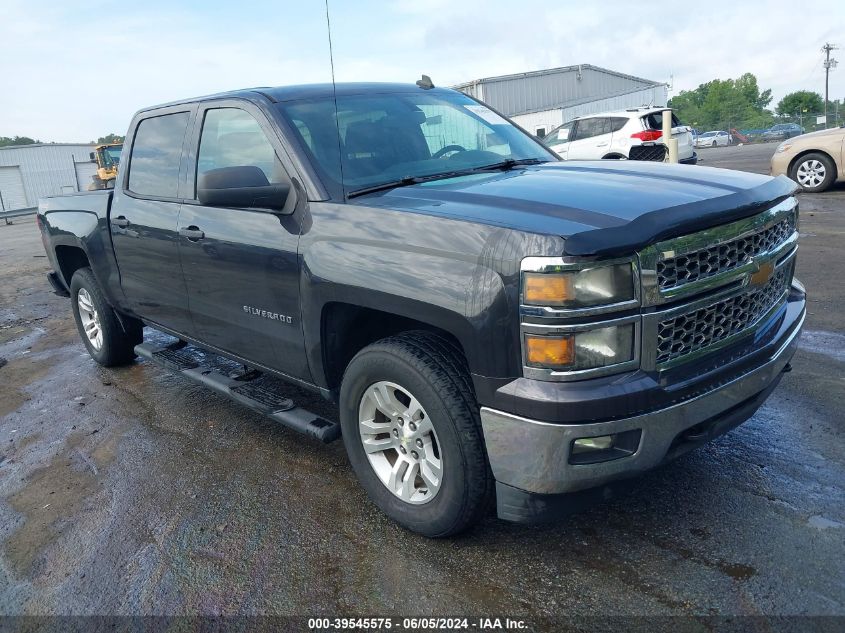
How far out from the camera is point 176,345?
17.5 ft

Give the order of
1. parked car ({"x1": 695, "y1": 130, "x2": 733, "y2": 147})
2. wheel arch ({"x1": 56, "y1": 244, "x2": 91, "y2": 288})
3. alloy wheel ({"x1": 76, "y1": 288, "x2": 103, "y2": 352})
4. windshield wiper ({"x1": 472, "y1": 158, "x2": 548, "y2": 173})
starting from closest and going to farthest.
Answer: windshield wiper ({"x1": 472, "y1": 158, "x2": 548, "y2": 173}) < alloy wheel ({"x1": 76, "y1": 288, "x2": 103, "y2": 352}) < wheel arch ({"x1": 56, "y1": 244, "x2": 91, "y2": 288}) < parked car ({"x1": 695, "y1": 130, "x2": 733, "y2": 147})

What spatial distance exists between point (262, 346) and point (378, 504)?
3.54ft

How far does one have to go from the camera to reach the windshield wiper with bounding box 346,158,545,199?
320 centimetres

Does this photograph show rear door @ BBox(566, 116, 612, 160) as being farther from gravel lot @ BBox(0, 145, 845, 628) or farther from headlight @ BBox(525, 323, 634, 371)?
headlight @ BBox(525, 323, 634, 371)

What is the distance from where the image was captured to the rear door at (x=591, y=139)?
1641 cm

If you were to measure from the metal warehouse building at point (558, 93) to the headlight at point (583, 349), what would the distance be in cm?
3231

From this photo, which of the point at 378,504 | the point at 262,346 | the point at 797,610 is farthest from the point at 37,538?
the point at 797,610

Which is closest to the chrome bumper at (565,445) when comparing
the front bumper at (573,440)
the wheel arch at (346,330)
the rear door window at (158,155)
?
the front bumper at (573,440)

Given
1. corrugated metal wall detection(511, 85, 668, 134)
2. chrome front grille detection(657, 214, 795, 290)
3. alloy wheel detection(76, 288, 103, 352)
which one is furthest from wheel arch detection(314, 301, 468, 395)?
corrugated metal wall detection(511, 85, 668, 134)

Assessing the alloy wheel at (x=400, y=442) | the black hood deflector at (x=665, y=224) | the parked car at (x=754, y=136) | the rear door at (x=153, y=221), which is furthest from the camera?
the parked car at (x=754, y=136)

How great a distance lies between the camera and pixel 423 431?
9.20 ft

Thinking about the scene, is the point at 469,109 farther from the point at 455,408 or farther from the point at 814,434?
the point at 814,434

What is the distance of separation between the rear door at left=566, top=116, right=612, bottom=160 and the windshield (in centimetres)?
1282

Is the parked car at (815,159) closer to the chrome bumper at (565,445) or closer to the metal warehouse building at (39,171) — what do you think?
the chrome bumper at (565,445)
